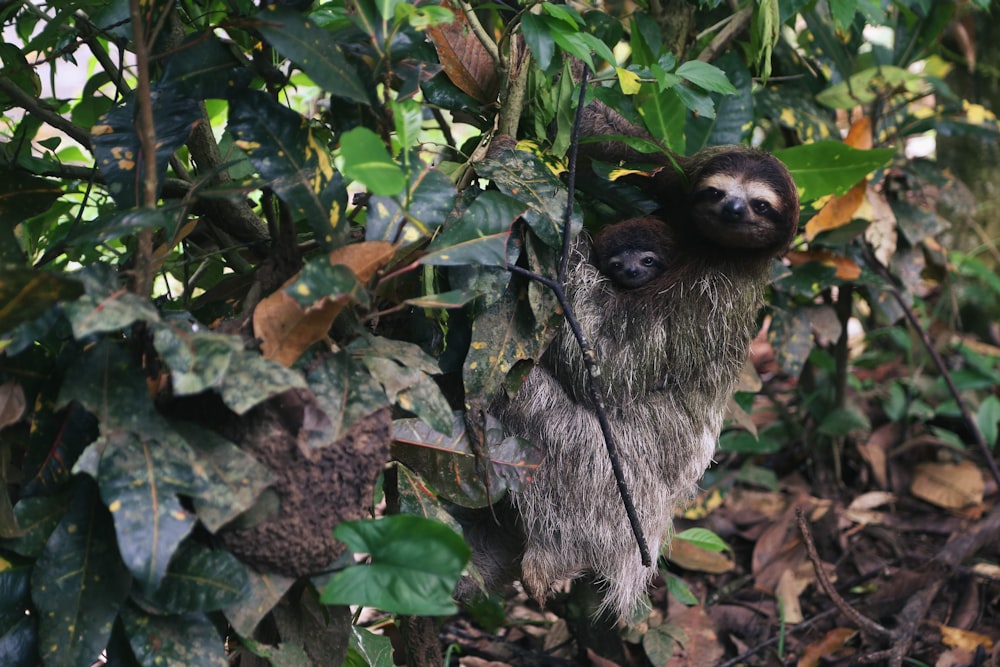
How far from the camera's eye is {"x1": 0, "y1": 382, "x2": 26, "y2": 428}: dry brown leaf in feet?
6.89

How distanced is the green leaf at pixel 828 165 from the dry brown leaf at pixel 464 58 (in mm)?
1329

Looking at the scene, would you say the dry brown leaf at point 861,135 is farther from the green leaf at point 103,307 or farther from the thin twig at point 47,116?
the green leaf at point 103,307

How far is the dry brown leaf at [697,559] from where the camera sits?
5.07 meters

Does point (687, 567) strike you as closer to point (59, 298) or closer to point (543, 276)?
point (543, 276)

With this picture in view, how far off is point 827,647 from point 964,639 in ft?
2.26

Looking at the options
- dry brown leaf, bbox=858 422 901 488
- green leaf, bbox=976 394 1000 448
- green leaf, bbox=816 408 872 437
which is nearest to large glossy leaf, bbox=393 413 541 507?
green leaf, bbox=816 408 872 437

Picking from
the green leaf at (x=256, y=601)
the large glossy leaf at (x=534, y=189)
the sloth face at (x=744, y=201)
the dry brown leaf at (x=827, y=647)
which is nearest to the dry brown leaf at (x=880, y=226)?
the sloth face at (x=744, y=201)

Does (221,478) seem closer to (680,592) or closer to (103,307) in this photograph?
(103,307)

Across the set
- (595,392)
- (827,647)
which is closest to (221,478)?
(595,392)

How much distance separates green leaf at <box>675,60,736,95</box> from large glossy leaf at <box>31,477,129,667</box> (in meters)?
1.99

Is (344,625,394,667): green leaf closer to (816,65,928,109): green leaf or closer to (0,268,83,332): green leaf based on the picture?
(0,268,83,332): green leaf

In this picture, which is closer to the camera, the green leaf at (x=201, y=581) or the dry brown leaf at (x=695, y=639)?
the green leaf at (x=201, y=581)

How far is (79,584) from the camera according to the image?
2139 mm

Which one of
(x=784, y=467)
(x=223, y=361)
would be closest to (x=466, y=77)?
(x=223, y=361)
